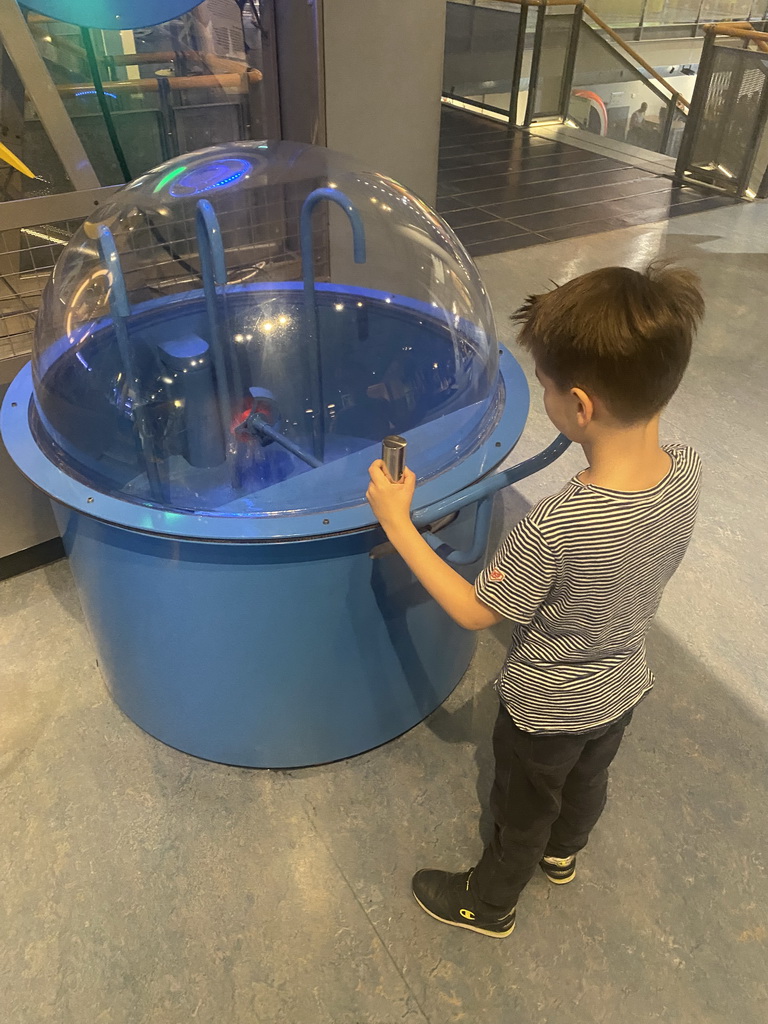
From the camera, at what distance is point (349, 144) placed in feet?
8.02

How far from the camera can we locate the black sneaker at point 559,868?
1.28 metres

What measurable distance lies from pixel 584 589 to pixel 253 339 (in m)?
0.90

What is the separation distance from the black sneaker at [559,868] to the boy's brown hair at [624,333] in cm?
82

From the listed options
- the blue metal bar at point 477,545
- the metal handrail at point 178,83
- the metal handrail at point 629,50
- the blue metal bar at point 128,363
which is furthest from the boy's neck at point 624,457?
the metal handrail at point 629,50

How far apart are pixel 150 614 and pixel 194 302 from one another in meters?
0.73

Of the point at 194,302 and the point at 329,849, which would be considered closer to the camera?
the point at 329,849

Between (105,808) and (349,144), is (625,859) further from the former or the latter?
(349,144)

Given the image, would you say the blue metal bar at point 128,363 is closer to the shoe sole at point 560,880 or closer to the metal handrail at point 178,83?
the metal handrail at point 178,83

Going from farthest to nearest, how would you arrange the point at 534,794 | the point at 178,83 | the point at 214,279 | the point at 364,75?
the point at 364,75
the point at 178,83
the point at 214,279
the point at 534,794

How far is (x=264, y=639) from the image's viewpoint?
4.02 feet

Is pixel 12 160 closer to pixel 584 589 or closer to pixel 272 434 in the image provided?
pixel 272 434

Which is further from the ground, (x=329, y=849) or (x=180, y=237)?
(x=180, y=237)

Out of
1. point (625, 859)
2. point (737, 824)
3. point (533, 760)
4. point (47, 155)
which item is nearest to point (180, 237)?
point (47, 155)

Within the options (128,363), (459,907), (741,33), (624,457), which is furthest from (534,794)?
(741,33)
